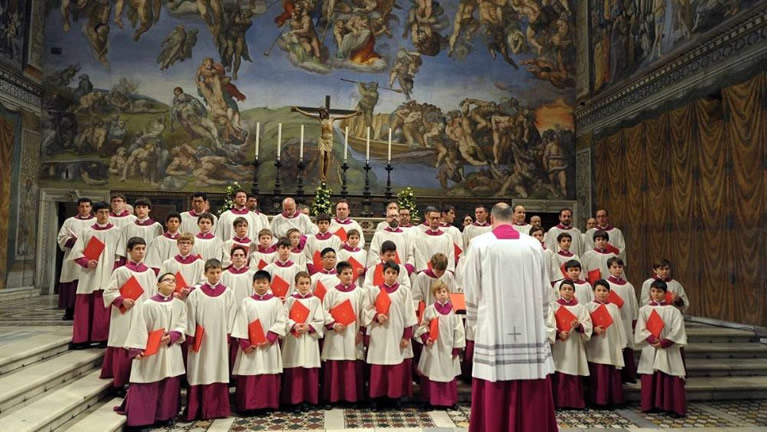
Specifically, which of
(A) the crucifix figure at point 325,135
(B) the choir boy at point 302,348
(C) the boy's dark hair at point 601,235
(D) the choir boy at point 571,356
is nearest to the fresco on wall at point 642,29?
(C) the boy's dark hair at point 601,235

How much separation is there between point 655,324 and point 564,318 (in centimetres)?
103

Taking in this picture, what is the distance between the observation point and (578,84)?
14.8 metres

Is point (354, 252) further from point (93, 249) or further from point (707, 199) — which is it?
point (707, 199)

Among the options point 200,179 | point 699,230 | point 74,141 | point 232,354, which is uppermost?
point 74,141

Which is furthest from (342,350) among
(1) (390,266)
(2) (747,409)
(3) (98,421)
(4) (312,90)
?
(4) (312,90)

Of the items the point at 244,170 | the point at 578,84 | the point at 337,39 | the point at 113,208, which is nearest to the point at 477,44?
the point at 578,84

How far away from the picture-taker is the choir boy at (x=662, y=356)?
6.03 m

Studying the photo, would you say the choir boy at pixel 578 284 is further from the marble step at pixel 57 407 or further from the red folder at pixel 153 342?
the marble step at pixel 57 407

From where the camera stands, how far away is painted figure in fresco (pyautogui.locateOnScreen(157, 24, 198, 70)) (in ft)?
46.4

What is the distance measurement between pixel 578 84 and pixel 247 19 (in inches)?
374

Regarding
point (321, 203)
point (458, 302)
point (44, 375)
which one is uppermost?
point (321, 203)

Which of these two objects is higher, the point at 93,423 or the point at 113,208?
the point at 113,208

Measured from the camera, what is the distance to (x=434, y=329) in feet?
19.9

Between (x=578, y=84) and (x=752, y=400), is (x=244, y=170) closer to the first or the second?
(x=578, y=84)
